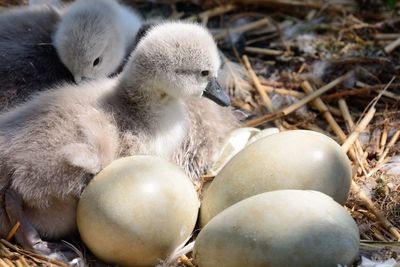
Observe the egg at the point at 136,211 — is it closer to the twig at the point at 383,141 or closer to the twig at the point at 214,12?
the twig at the point at 383,141

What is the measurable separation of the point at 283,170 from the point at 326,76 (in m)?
1.24

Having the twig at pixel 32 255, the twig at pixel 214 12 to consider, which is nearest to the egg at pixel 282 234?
the twig at pixel 32 255

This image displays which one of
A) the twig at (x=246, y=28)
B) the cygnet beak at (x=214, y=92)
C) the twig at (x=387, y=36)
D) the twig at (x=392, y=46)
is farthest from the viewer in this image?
the twig at (x=246, y=28)

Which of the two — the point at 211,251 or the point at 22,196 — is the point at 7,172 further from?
the point at 211,251

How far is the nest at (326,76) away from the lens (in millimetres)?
2654

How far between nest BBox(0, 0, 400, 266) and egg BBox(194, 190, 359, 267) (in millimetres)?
228

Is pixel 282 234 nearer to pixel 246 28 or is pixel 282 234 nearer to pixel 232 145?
pixel 232 145

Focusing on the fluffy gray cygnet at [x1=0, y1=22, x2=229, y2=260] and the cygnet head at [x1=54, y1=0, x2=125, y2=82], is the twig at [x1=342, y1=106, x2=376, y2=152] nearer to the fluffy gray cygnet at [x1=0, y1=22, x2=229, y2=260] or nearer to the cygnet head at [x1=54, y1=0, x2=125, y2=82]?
the fluffy gray cygnet at [x1=0, y1=22, x2=229, y2=260]

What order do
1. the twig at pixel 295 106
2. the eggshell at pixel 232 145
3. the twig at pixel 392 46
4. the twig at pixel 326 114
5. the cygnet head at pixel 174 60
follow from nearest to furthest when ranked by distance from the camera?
the cygnet head at pixel 174 60
the eggshell at pixel 232 145
the twig at pixel 326 114
the twig at pixel 295 106
the twig at pixel 392 46

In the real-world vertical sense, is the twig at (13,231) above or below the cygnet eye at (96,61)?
below

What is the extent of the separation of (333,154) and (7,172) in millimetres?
959

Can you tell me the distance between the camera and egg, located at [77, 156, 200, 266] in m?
2.20

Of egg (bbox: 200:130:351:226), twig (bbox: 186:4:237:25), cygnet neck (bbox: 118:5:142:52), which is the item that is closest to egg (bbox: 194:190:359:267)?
egg (bbox: 200:130:351:226)

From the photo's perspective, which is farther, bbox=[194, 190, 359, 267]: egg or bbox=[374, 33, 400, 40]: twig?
bbox=[374, 33, 400, 40]: twig
